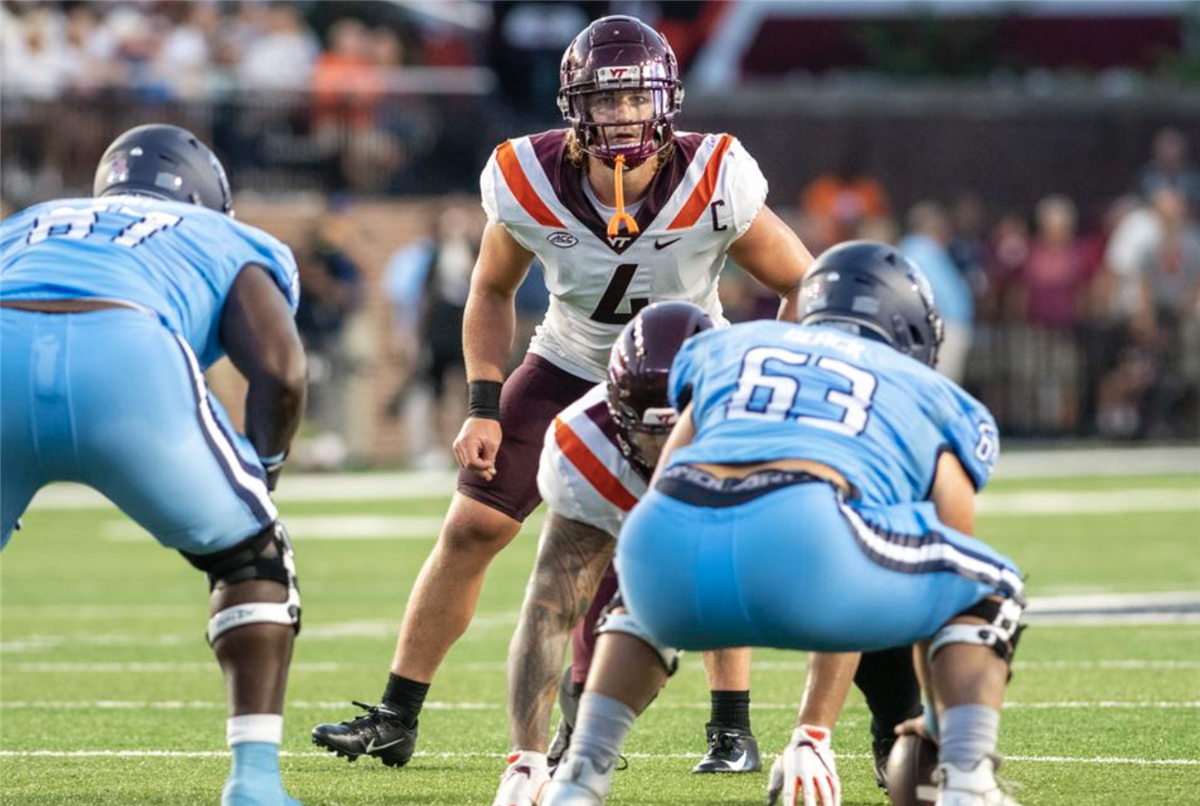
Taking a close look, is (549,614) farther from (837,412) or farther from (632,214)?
(837,412)

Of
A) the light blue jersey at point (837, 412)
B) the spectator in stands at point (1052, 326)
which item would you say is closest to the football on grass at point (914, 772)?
the light blue jersey at point (837, 412)

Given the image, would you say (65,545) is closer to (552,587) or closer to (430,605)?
(430,605)

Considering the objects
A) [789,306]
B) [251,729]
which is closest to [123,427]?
[251,729]

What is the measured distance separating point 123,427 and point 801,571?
1413 mm

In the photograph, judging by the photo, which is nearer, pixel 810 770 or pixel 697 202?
pixel 810 770

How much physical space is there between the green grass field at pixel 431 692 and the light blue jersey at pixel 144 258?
4.18 ft

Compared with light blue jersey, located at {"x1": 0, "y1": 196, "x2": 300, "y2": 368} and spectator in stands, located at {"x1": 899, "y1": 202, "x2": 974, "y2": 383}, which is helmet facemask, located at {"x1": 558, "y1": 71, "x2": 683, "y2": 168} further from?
spectator in stands, located at {"x1": 899, "y1": 202, "x2": 974, "y2": 383}

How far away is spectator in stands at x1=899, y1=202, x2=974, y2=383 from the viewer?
1811cm

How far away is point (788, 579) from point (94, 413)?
1.45 m

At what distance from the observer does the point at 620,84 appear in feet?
20.0

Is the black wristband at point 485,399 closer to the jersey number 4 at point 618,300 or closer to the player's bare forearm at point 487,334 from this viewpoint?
the player's bare forearm at point 487,334

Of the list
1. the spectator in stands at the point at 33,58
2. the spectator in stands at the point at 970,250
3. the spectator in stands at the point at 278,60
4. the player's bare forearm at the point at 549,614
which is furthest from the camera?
the spectator in stands at the point at 970,250

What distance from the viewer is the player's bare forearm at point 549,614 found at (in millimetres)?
5531

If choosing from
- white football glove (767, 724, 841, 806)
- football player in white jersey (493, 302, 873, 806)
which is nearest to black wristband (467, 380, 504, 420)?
football player in white jersey (493, 302, 873, 806)
